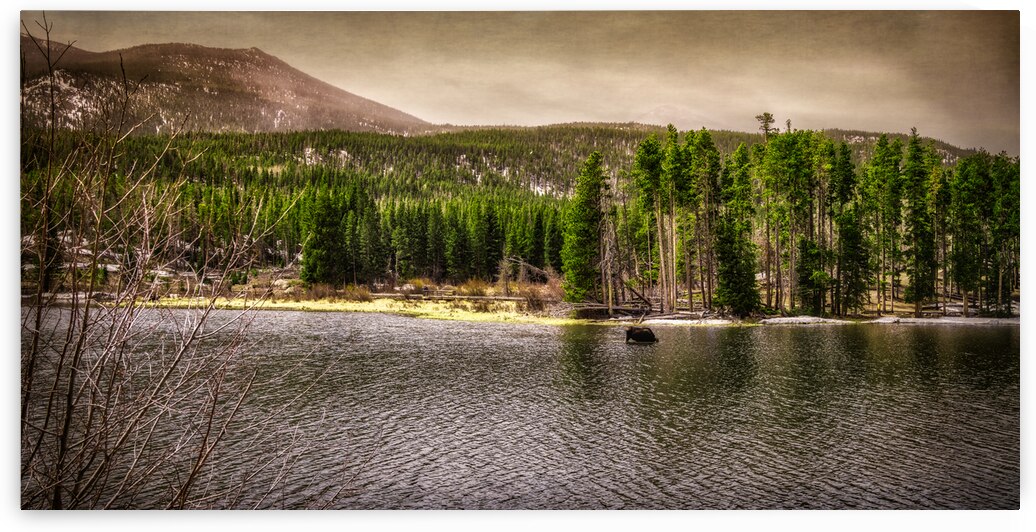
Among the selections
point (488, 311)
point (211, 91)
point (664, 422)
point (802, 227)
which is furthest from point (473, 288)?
point (664, 422)

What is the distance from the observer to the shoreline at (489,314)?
541 inches

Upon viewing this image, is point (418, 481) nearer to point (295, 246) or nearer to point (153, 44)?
point (295, 246)

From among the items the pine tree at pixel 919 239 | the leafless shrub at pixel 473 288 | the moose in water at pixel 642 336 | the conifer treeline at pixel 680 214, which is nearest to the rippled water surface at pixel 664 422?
the moose in water at pixel 642 336

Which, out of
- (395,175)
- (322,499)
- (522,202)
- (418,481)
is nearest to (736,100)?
(418,481)

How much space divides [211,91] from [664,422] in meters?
8.56

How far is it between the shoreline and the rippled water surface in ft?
0.74

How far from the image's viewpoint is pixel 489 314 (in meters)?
20.9

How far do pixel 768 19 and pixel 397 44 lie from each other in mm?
5302

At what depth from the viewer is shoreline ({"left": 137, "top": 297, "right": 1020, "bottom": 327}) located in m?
13.7

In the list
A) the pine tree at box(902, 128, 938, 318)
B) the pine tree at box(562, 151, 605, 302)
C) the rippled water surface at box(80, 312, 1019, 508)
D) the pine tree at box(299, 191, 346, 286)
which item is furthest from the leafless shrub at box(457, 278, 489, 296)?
the pine tree at box(902, 128, 938, 318)

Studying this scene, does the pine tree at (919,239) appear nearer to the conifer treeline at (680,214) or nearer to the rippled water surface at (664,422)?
the conifer treeline at (680,214)

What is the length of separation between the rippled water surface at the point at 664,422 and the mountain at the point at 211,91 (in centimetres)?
441

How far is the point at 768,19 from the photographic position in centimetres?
1045

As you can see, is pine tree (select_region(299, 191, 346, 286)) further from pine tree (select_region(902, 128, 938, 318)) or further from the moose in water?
pine tree (select_region(902, 128, 938, 318))
